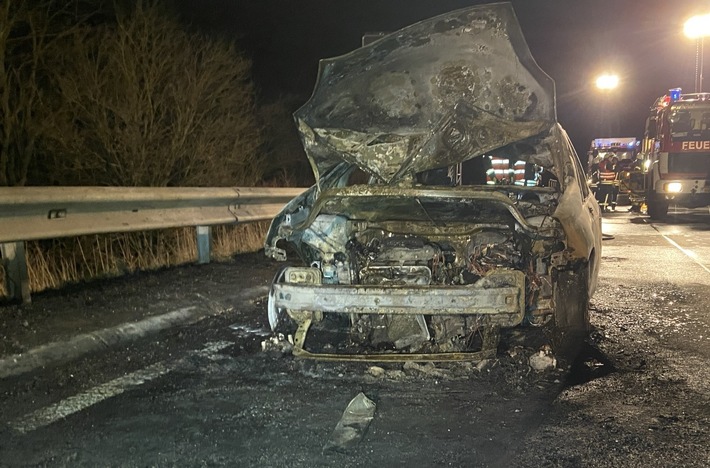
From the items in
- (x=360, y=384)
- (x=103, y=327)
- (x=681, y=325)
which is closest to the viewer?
(x=360, y=384)

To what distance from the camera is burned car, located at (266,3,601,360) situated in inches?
170

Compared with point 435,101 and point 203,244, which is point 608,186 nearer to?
point 203,244

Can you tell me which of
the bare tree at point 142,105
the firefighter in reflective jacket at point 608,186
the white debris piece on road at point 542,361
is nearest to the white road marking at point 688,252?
the white debris piece on road at point 542,361

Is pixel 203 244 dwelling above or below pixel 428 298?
above

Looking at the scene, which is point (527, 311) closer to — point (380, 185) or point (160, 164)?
point (380, 185)

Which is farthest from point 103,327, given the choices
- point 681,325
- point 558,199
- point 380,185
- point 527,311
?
point 681,325

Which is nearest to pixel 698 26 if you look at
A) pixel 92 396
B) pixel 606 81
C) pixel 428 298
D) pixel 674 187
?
pixel 674 187

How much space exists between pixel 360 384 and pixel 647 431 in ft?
5.50

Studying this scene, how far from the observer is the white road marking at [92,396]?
11.3ft

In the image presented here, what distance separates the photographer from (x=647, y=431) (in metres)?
3.29

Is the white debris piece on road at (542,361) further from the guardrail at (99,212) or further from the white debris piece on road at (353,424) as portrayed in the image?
the guardrail at (99,212)

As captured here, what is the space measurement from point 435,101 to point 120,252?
6.31 m

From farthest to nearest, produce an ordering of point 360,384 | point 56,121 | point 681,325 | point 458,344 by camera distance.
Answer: point 56,121 → point 681,325 → point 458,344 → point 360,384

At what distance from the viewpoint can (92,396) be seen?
384 cm
